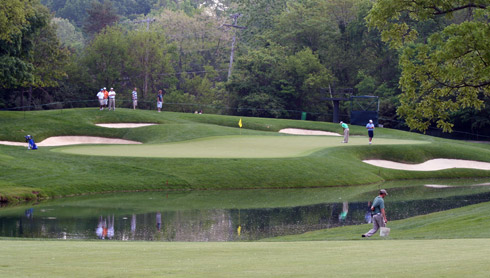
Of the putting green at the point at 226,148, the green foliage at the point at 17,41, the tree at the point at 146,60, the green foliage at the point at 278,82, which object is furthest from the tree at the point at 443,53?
the tree at the point at 146,60

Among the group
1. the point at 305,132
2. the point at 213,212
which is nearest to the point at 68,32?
the point at 305,132

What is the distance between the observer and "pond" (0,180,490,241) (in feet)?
80.4

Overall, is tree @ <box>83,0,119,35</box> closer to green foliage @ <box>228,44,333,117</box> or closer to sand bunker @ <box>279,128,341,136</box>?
green foliage @ <box>228,44,333,117</box>

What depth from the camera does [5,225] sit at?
25.5m

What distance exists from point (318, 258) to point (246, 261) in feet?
4.93

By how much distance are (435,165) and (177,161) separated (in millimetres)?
22261

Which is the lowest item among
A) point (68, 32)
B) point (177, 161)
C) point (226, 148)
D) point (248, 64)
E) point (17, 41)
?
point (177, 161)

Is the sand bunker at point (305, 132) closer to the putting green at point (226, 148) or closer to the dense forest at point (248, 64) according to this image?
the dense forest at point (248, 64)

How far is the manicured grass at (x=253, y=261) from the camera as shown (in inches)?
421

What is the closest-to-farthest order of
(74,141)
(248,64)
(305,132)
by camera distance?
(74,141)
(305,132)
(248,64)

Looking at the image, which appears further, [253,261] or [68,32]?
[68,32]

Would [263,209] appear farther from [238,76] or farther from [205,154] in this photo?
[238,76]

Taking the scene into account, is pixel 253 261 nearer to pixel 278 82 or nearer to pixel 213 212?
pixel 213 212

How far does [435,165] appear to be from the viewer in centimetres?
5041
